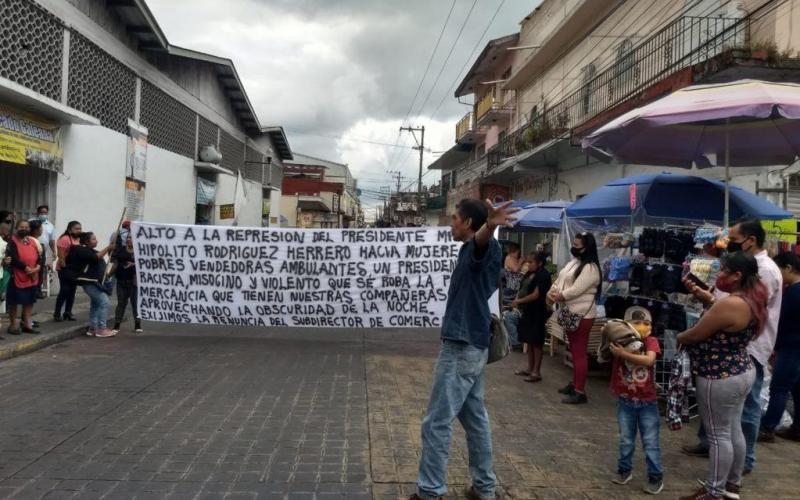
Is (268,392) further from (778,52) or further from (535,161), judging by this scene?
(535,161)

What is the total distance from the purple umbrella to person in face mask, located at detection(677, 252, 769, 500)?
6.22ft

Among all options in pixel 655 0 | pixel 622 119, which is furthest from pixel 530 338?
pixel 655 0

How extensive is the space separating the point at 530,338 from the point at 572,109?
12.7 m

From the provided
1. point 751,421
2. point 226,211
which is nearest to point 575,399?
point 751,421

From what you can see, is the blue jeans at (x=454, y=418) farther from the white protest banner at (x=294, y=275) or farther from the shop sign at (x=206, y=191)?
the shop sign at (x=206, y=191)

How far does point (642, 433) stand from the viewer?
4.24m

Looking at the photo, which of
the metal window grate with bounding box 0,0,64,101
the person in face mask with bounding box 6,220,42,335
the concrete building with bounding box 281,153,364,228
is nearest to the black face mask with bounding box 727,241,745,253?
the person in face mask with bounding box 6,220,42,335

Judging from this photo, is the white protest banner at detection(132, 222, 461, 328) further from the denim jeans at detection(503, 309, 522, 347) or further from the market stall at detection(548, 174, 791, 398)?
the market stall at detection(548, 174, 791, 398)

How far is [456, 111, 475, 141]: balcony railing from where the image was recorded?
3406 centimetres

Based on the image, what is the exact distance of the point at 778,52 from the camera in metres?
9.55

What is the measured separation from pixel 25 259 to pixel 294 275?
380 cm

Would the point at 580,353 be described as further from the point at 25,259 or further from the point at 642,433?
the point at 25,259

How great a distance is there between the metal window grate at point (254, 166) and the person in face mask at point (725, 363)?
2611 cm

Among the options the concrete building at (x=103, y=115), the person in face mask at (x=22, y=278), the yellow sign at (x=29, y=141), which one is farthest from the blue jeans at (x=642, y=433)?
the yellow sign at (x=29, y=141)
